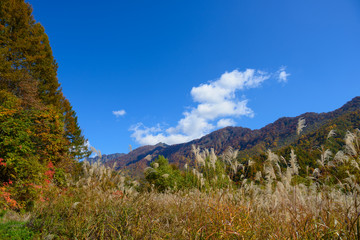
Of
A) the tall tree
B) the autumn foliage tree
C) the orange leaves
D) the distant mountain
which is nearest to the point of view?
the orange leaves

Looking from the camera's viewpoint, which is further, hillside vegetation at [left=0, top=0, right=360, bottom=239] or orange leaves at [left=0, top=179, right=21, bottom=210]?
orange leaves at [left=0, top=179, right=21, bottom=210]

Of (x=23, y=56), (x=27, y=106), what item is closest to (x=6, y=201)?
(x=27, y=106)

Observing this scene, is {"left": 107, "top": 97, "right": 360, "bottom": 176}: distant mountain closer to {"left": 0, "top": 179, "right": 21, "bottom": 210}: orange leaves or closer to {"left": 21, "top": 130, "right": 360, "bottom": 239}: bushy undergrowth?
{"left": 21, "top": 130, "right": 360, "bottom": 239}: bushy undergrowth

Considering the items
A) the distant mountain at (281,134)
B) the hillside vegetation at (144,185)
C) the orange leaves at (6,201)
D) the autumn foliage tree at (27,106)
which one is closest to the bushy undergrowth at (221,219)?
the hillside vegetation at (144,185)

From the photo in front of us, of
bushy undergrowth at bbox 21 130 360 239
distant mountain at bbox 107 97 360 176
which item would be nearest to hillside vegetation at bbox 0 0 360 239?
bushy undergrowth at bbox 21 130 360 239

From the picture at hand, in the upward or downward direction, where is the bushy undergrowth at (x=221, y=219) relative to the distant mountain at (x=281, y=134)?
downward

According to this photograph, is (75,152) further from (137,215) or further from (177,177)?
(137,215)

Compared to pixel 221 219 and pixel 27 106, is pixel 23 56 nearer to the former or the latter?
pixel 27 106

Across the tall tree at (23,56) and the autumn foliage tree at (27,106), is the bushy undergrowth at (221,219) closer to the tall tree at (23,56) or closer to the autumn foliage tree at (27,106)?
the autumn foliage tree at (27,106)

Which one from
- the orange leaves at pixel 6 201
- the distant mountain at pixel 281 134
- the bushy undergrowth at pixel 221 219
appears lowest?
the bushy undergrowth at pixel 221 219

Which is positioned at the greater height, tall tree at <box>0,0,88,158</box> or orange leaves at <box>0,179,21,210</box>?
tall tree at <box>0,0,88,158</box>

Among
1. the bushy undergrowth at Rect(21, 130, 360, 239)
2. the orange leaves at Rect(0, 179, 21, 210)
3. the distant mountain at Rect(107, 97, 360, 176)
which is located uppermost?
the distant mountain at Rect(107, 97, 360, 176)

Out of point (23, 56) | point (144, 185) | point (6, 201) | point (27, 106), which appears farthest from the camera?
point (23, 56)

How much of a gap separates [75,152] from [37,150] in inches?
486
